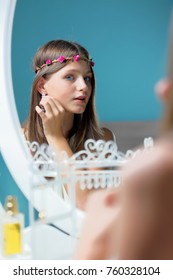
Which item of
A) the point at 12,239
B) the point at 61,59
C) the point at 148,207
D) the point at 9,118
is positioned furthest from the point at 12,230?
the point at 148,207

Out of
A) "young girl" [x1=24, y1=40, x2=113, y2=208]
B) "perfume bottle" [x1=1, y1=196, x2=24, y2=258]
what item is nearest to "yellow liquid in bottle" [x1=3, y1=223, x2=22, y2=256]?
"perfume bottle" [x1=1, y1=196, x2=24, y2=258]

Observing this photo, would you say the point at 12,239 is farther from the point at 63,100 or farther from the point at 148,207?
the point at 148,207

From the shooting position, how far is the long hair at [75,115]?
0.87 meters

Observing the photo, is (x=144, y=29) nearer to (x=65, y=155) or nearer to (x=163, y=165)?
(x=65, y=155)

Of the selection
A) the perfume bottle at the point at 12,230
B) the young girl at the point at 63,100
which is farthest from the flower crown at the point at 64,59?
the perfume bottle at the point at 12,230

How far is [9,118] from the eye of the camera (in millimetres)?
853

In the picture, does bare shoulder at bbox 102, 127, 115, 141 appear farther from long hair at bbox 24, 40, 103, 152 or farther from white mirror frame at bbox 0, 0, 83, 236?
white mirror frame at bbox 0, 0, 83, 236

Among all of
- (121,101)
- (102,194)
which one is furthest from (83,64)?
(102,194)

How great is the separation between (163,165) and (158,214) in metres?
0.02

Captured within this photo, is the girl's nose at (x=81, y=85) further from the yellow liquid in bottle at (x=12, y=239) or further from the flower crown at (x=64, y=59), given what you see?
the yellow liquid in bottle at (x=12, y=239)

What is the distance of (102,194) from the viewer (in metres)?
0.22

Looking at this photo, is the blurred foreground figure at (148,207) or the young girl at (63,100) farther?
the young girl at (63,100)

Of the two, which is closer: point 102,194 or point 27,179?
point 102,194

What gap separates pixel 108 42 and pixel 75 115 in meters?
0.17
